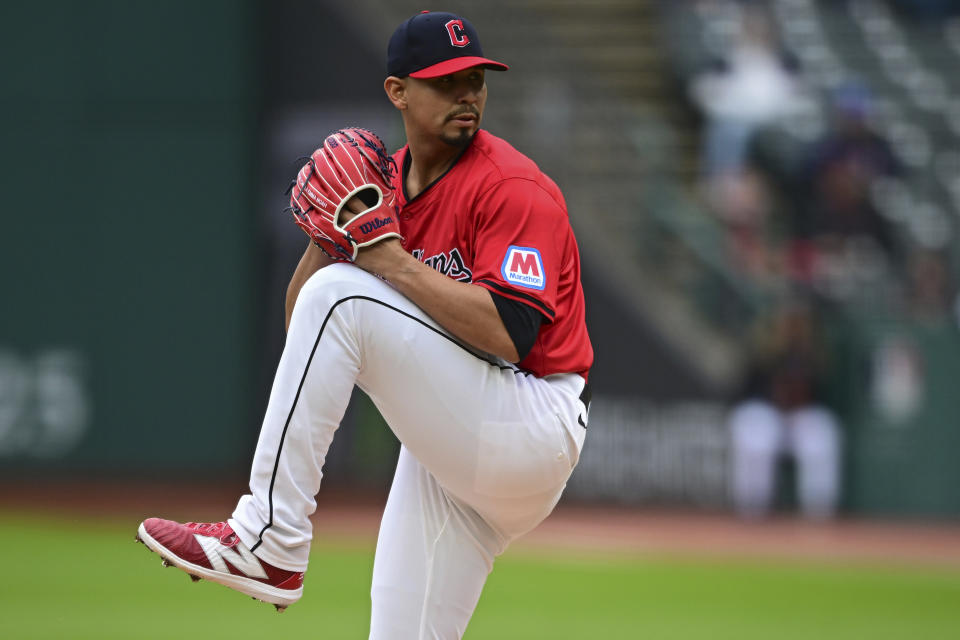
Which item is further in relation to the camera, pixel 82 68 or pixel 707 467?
Result: pixel 82 68

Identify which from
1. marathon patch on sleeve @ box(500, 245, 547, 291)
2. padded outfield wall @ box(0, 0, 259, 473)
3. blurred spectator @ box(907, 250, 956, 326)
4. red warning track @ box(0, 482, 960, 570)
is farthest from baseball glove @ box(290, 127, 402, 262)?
padded outfield wall @ box(0, 0, 259, 473)

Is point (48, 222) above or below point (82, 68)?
below

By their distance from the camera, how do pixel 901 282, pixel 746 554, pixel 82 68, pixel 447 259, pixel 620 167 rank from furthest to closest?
pixel 82 68, pixel 620 167, pixel 901 282, pixel 746 554, pixel 447 259

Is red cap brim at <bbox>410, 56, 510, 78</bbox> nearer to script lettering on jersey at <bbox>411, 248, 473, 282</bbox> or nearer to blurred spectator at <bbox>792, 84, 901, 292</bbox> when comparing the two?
script lettering on jersey at <bbox>411, 248, 473, 282</bbox>

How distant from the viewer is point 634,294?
13.3m

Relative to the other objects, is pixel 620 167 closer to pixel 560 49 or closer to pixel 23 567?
pixel 560 49

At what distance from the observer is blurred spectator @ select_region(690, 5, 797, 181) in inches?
531

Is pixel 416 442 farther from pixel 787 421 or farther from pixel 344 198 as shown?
pixel 787 421

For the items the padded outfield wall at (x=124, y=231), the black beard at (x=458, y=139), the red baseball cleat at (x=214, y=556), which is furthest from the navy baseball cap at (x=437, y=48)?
the padded outfield wall at (x=124, y=231)

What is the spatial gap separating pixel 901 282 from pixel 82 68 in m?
8.75

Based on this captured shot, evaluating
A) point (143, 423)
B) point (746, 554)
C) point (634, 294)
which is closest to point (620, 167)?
point (634, 294)

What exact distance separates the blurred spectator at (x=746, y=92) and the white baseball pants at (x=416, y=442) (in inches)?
379

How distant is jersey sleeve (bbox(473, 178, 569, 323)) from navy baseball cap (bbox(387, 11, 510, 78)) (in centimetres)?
38

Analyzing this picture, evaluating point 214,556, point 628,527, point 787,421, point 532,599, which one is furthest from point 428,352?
point 787,421
